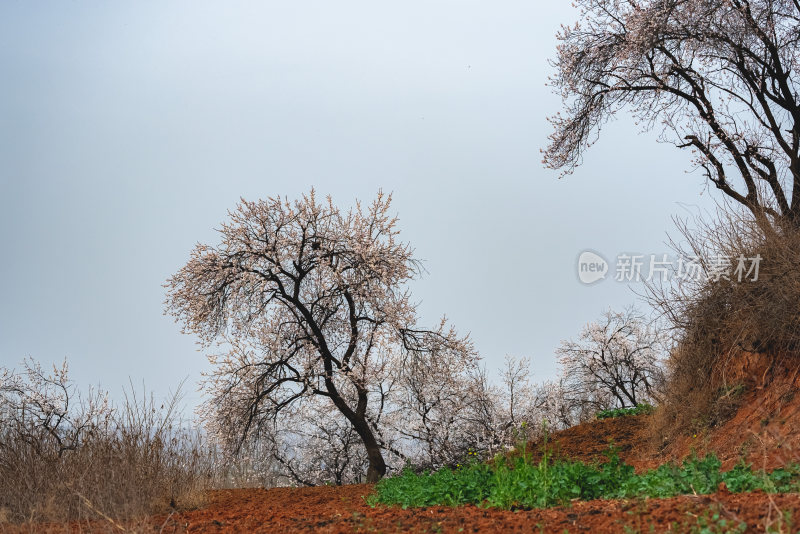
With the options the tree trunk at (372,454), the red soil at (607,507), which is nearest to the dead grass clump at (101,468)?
the red soil at (607,507)

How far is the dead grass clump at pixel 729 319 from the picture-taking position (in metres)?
9.10

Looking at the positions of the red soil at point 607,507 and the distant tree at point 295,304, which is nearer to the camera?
the red soil at point 607,507

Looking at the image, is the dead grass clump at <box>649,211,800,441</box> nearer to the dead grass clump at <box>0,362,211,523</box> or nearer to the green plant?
the green plant

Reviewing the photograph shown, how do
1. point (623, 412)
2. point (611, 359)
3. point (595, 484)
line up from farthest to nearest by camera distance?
point (611, 359), point (623, 412), point (595, 484)

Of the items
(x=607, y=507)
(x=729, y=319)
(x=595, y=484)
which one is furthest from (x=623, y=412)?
(x=607, y=507)

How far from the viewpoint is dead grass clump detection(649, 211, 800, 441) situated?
29.9 feet

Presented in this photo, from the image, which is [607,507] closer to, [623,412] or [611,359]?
[623,412]

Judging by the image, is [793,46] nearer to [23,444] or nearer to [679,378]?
[679,378]

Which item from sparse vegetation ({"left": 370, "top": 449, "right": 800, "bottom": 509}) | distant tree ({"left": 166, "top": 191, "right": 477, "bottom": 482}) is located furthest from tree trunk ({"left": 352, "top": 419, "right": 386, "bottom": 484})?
sparse vegetation ({"left": 370, "top": 449, "right": 800, "bottom": 509})

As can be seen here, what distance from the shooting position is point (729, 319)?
10.1m

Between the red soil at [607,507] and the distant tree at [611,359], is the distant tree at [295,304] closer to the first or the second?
the red soil at [607,507]

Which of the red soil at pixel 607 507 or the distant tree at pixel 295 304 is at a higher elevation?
the distant tree at pixel 295 304

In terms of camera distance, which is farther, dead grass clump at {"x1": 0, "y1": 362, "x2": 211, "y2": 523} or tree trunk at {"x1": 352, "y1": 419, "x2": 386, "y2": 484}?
tree trunk at {"x1": 352, "y1": 419, "x2": 386, "y2": 484}

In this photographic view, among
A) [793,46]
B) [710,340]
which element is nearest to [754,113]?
[793,46]
